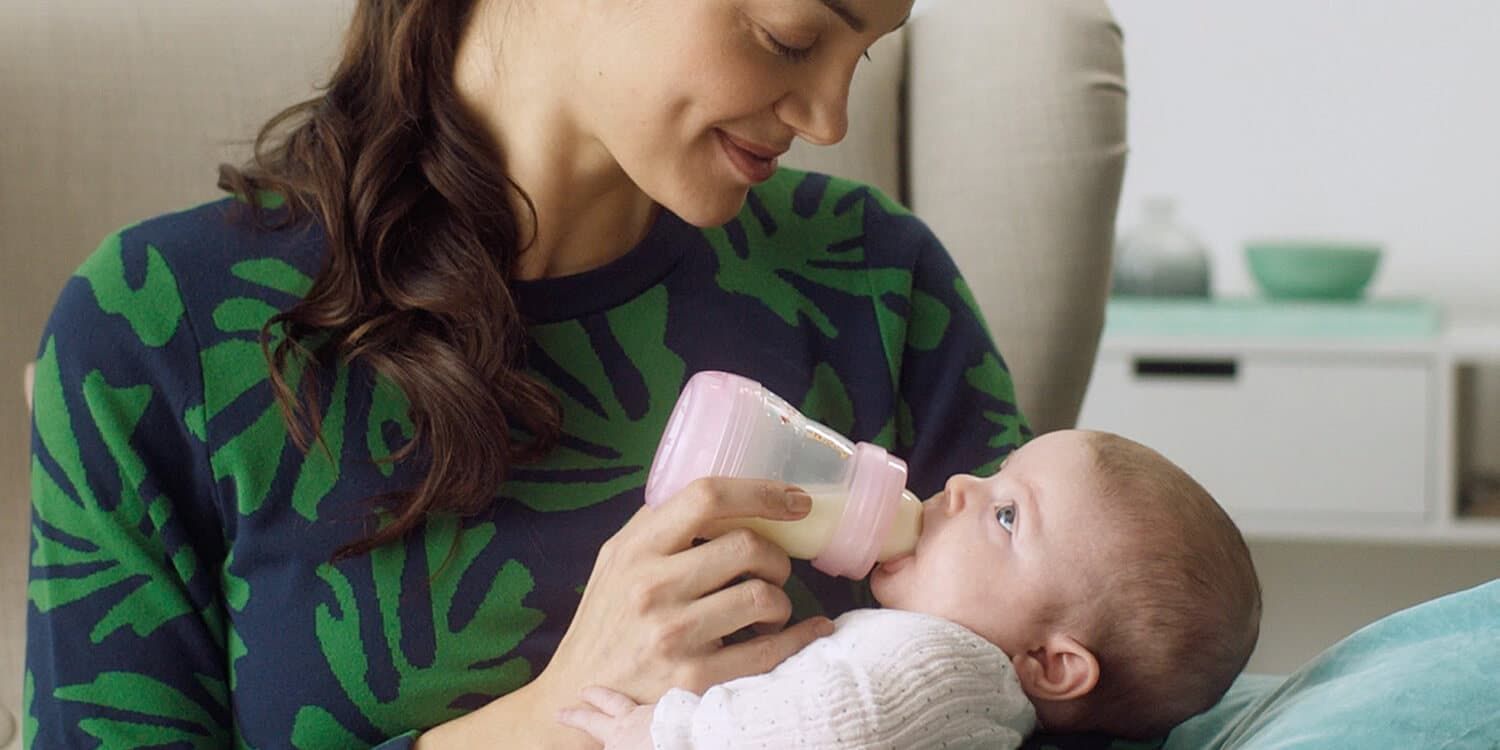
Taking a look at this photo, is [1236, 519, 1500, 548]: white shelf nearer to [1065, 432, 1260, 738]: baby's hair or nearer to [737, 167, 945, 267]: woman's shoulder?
[737, 167, 945, 267]: woman's shoulder

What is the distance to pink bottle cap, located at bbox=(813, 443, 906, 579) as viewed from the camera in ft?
3.78

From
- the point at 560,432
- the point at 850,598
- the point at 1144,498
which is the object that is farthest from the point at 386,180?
the point at 1144,498

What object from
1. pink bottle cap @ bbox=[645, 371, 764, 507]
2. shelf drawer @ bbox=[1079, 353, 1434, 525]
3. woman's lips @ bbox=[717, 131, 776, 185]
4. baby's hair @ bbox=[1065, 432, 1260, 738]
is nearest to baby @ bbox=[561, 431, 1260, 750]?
baby's hair @ bbox=[1065, 432, 1260, 738]

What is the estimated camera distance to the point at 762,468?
1141mm

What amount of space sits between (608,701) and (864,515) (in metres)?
0.21

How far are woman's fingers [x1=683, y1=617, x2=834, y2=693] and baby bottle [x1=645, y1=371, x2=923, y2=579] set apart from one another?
0.06 metres

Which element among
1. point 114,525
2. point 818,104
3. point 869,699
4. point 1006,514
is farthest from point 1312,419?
point 114,525

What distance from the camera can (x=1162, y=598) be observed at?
A: 1.15m

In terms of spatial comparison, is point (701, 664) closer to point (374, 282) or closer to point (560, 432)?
point (560, 432)

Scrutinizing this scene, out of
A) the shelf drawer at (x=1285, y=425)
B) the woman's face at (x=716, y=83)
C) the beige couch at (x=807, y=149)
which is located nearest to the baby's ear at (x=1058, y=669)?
the woman's face at (x=716, y=83)

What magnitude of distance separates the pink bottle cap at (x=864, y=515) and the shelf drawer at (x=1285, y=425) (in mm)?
1913

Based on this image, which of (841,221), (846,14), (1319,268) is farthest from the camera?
(1319,268)

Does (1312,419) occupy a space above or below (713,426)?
below

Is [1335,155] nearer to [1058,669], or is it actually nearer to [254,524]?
[1058,669]
